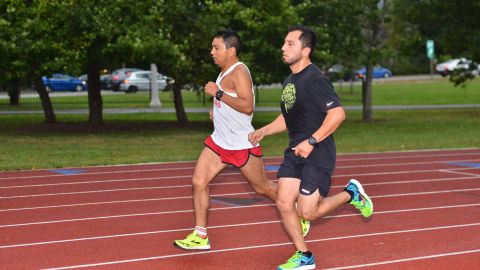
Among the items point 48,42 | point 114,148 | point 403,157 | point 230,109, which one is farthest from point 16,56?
point 230,109

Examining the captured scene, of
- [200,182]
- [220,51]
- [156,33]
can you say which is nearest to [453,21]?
[156,33]

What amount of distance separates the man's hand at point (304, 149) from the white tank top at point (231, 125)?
4.31 feet

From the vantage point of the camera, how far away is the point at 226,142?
314 inches

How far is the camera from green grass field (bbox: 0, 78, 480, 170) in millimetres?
17172

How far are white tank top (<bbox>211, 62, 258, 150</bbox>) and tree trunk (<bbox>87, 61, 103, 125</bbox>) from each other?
17835 mm

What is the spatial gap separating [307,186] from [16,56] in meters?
15.8

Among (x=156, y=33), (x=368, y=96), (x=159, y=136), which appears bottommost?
(x=159, y=136)

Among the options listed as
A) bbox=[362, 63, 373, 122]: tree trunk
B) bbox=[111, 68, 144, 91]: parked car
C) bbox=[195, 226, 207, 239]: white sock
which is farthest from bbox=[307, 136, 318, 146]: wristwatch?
bbox=[111, 68, 144, 91]: parked car

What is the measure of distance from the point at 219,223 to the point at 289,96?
2.79 meters

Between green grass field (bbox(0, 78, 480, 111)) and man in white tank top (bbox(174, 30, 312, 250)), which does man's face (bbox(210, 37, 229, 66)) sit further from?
green grass field (bbox(0, 78, 480, 111))

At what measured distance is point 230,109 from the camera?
7918 millimetres

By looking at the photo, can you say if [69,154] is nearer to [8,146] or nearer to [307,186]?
[8,146]

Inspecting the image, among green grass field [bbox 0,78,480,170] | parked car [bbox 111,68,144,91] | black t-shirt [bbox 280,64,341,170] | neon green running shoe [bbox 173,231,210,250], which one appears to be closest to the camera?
black t-shirt [bbox 280,64,341,170]

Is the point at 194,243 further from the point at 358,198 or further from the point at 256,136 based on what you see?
the point at 358,198
